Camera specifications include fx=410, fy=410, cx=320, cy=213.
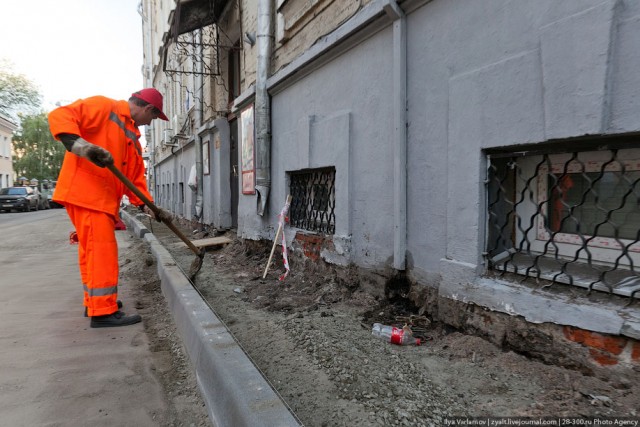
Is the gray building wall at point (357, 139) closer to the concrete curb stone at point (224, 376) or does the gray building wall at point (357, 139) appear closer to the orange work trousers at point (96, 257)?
the concrete curb stone at point (224, 376)

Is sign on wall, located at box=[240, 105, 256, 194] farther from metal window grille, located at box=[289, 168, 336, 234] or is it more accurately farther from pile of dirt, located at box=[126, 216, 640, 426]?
pile of dirt, located at box=[126, 216, 640, 426]

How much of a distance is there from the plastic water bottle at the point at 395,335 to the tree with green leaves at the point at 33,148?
54264 millimetres

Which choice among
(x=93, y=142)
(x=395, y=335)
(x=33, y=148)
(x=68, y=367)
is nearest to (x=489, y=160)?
(x=395, y=335)

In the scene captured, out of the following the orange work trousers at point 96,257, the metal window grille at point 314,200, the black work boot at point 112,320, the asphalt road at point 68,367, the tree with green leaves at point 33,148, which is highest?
the tree with green leaves at point 33,148

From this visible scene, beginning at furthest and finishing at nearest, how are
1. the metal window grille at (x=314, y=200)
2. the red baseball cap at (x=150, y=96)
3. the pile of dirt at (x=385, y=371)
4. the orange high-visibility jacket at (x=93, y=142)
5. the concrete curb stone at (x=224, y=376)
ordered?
the metal window grille at (x=314, y=200) < the red baseball cap at (x=150, y=96) < the orange high-visibility jacket at (x=93, y=142) < the pile of dirt at (x=385, y=371) < the concrete curb stone at (x=224, y=376)

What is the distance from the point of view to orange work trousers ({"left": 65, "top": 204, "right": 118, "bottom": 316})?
3.45 m

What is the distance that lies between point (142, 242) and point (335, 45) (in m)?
6.84

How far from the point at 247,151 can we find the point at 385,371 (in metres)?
4.73

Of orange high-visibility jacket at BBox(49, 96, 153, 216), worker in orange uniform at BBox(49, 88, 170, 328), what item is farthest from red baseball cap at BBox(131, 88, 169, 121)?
worker in orange uniform at BBox(49, 88, 170, 328)

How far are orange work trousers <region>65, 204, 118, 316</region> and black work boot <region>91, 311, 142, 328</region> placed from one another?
0.09 meters

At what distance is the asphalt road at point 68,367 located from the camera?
7.16ft

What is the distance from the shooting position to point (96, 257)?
3447 mm

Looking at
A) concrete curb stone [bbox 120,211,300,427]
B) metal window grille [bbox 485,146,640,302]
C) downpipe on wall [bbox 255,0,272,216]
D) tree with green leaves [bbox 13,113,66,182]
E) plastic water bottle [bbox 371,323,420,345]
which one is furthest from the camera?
tree with green leaves [bbox 13,113,66,182]

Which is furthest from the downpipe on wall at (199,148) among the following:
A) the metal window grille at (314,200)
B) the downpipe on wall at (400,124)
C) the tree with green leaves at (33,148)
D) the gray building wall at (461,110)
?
the tree with green leaves at (33,148)
